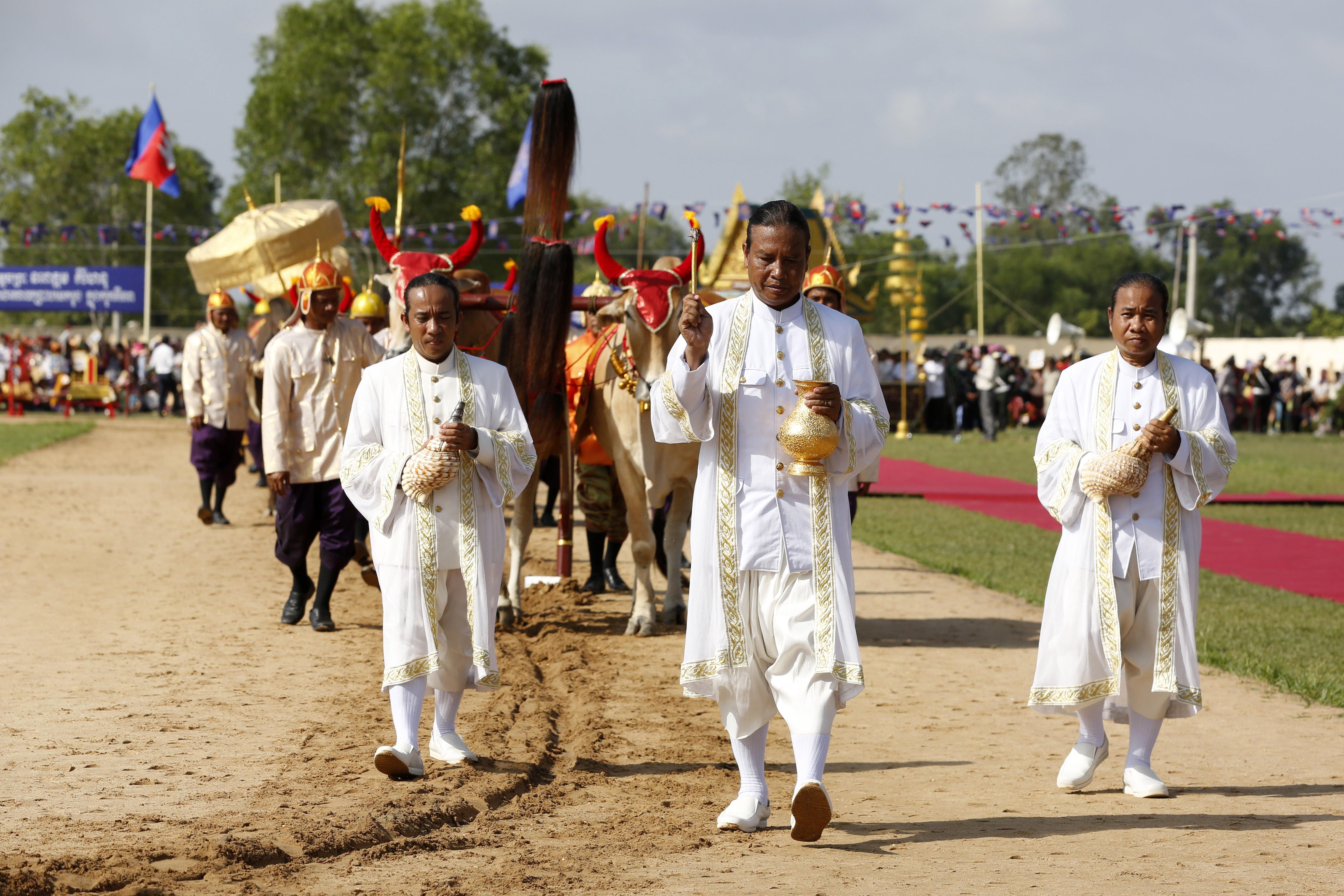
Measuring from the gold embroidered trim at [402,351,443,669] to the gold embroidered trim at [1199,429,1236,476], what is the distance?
2.86 meters

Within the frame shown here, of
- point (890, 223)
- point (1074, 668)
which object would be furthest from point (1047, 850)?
point (890, 223)

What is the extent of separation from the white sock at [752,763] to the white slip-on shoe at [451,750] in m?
1.25

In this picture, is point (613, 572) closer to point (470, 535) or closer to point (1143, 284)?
point (470, 535)

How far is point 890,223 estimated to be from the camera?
2820cm

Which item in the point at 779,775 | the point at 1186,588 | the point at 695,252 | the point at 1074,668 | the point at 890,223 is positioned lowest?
the point at 779,775

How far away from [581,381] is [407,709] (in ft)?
13.3

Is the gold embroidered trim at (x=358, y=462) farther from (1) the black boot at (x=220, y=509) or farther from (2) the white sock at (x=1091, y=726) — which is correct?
(1) the black boot at (x=220, y=509)

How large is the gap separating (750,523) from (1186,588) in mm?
1784

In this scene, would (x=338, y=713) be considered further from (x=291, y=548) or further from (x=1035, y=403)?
(x=1035, y=403)

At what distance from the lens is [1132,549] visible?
17.2ft

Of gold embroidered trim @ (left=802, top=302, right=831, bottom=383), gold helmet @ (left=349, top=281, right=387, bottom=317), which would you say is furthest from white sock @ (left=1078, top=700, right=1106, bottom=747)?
gold helmet @ (left=349, top=281, right=387, bottom=317)

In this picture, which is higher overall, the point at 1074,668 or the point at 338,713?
the point at 1074,668

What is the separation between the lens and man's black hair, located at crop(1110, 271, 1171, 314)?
5.37m

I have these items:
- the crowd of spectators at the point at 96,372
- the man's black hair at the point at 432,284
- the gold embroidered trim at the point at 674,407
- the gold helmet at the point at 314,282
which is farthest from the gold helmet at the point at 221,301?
the crowd of spectators at the point at 96,372
